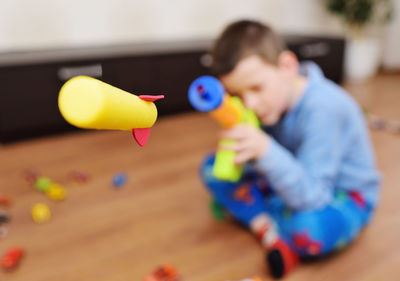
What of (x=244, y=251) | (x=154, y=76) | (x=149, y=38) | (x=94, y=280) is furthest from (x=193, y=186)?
(x=149, y=38)

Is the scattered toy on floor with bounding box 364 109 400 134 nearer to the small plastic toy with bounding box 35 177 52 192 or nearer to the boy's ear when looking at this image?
the boy's ear

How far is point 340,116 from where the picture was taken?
829 mm

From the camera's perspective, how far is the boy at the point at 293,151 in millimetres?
755

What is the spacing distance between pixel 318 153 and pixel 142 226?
502mm

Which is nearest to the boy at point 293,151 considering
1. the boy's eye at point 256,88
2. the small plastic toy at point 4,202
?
the boy's eye at point 256,88

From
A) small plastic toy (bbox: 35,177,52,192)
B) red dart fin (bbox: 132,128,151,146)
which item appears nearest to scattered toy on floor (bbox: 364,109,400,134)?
small plastic toy (bbox: 35,177,52,192)

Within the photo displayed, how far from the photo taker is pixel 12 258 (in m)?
0.88

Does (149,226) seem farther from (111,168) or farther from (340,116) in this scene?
(340,116)

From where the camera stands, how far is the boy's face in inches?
29.2

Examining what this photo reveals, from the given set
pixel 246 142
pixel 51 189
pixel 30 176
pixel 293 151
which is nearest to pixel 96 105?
pixel 246 142

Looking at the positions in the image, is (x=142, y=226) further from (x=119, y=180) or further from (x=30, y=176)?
(x=30, y=176)

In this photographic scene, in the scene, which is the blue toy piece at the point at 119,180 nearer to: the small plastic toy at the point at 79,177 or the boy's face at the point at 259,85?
the small plastic toy at the point at 79,177

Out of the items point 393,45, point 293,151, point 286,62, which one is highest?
point 286,62

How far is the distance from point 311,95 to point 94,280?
621 millimetres
